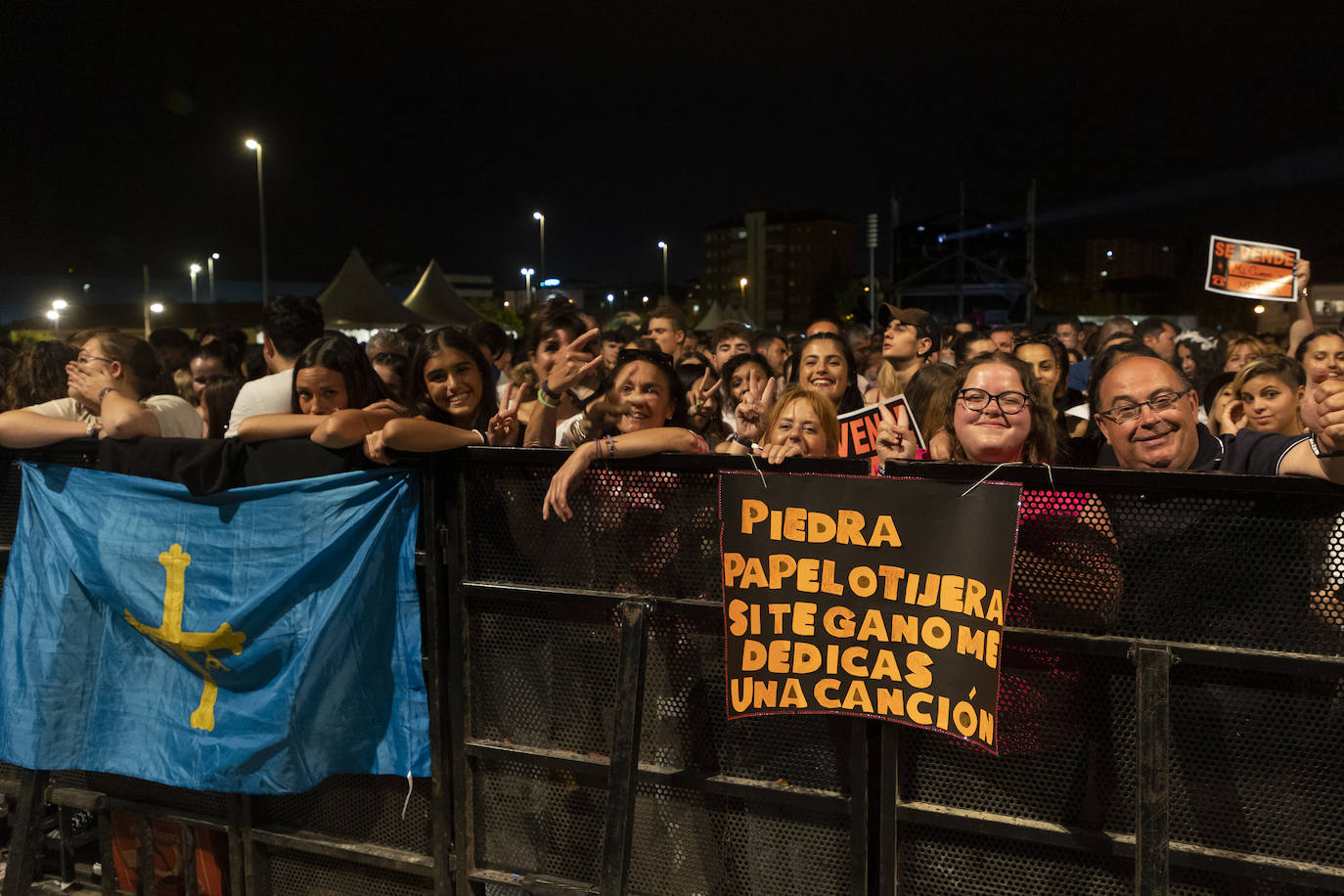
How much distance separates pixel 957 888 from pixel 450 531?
75.6 inches

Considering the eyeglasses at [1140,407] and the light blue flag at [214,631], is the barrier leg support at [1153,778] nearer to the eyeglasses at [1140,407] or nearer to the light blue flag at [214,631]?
the eyeglasses at [1140,407]

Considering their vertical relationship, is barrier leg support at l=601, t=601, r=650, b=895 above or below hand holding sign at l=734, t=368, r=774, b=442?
below

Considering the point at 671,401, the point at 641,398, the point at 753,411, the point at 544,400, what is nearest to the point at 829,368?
the point at 753,411

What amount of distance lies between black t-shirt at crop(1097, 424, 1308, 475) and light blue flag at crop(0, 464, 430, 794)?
2.77 metres

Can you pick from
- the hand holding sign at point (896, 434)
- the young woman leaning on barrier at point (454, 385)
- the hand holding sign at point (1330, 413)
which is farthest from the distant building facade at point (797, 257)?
the hand holding sign at point (1330, 413)

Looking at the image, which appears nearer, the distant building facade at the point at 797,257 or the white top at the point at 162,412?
the white top at the point at 162,412

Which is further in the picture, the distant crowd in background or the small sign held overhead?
the small sign held overhead

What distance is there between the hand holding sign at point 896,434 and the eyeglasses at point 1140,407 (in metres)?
0.89

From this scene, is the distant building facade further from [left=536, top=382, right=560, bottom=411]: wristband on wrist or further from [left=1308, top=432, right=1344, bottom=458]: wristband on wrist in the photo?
[left=1308, top=432, right=1344, bottom=458]: wristband on wrist

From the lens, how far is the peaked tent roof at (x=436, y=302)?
21.7 m

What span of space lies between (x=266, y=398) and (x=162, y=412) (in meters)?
0.44

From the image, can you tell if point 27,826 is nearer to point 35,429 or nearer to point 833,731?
point 35,429

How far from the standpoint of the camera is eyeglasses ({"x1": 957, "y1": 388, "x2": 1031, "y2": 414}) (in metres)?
3.19

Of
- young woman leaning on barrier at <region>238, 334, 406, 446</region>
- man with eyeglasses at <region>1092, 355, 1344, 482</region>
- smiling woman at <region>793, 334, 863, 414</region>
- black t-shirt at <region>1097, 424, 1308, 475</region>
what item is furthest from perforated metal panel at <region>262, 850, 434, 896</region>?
smiling woman at <region>793, 334, 863, 414</region>
